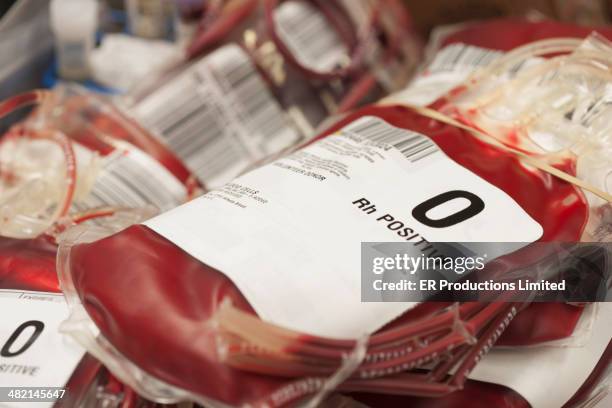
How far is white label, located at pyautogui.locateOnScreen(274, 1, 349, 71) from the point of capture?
741mm

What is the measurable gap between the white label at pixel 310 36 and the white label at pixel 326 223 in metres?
0.27

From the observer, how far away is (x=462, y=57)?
2.09 feet

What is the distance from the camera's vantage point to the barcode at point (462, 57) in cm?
62

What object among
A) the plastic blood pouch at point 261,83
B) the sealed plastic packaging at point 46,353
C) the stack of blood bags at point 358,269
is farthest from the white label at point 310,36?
the sealed plastic packaging at point 46,353

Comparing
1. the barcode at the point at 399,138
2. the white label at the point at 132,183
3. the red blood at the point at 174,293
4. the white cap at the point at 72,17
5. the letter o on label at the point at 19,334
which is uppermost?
the white cap at the point at 72,17

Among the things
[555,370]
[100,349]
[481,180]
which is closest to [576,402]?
[555,370]

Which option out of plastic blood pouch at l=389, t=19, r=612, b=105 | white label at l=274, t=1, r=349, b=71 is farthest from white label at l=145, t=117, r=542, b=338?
white label at l=274, t=1, r=349, b=71

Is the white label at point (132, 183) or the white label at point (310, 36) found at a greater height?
the white label at point (310, 36)

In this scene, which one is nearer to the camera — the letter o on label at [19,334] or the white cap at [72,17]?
the letter o on label at [19,334]

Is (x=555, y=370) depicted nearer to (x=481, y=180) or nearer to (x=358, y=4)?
(x=481, y=180)

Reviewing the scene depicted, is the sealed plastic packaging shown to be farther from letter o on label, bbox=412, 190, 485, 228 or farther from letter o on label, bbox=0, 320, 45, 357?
letter o on label, bbox=412, 190, 485, 228

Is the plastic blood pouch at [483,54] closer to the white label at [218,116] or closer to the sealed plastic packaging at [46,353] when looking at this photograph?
the white label at [218,116]

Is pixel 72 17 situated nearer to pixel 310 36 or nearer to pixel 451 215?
pixel 310 36

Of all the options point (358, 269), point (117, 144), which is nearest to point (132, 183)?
point (117, 144)
